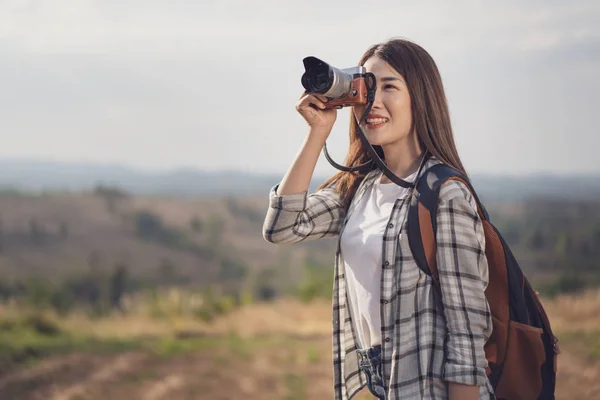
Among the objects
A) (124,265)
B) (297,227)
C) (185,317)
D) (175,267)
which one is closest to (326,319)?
(185,317)

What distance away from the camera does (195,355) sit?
505 centimetres

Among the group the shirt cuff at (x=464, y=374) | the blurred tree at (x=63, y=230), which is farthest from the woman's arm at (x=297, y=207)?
the blurred tree at (x=63, y=230)

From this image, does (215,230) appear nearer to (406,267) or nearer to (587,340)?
(587,340)

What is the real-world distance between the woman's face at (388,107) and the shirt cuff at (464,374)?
20.7 inches

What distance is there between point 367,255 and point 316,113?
0.38 meters

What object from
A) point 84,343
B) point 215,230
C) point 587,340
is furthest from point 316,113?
point 215,230

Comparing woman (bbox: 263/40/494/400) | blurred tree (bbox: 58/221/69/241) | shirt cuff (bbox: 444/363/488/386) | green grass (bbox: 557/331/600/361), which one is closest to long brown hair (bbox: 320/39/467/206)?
woman (bbox: 263/40/494/400)

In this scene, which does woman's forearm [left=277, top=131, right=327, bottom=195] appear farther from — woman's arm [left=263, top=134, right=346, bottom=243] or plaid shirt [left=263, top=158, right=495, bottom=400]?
plaid shirt [left=263, top=158, right=495, bottom=400]

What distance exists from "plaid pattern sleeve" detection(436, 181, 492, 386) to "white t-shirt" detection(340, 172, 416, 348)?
0.45ft

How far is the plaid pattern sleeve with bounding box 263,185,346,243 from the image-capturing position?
1.70 metres

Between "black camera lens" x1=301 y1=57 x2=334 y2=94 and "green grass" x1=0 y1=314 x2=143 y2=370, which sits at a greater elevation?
"black camera lens" x1=301 y1=57 x2=334 y2=94

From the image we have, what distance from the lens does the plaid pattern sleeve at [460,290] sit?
142 centimetres

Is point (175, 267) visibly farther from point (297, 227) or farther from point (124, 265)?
point (297, 227)

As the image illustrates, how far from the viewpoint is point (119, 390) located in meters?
4.40
